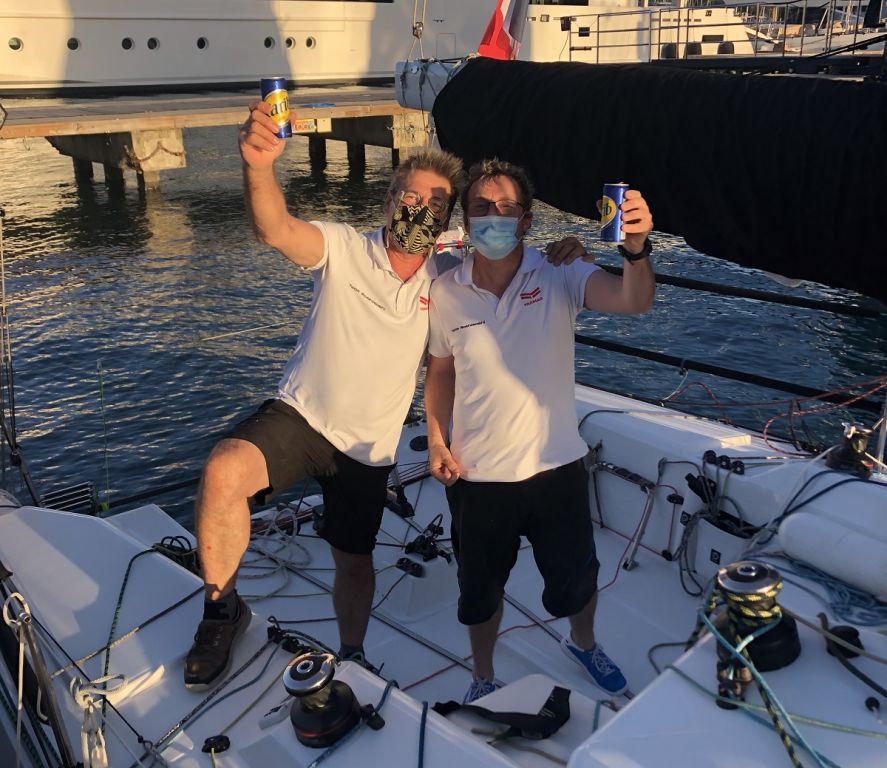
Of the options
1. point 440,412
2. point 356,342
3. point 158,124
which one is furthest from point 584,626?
point 158,124

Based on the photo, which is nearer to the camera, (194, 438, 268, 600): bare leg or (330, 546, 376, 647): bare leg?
(194, 438, 268, 600): bare leg

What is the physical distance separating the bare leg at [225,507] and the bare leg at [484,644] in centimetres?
87

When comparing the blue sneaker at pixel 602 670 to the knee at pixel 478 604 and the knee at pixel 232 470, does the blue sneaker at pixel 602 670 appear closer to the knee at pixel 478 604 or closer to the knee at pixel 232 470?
the knee at pixel 478 604

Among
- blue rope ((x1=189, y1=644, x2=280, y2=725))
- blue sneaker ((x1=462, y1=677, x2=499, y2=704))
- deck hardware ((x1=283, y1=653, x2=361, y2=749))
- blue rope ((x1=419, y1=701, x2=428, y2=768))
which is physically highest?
deck hardware ((x1=283, y1=653, x2=361, y2=749))

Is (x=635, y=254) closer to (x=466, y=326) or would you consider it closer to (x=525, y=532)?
(x=466, y=326)

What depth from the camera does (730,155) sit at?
250 cm

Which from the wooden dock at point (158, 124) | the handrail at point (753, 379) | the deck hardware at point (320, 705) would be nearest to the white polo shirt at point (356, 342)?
the deck hardware at point (320, 705)

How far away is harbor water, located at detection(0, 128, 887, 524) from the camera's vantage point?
927cm

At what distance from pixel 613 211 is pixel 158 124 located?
18399 millimetres

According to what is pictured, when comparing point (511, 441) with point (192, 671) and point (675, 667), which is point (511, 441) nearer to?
point (675, 667)

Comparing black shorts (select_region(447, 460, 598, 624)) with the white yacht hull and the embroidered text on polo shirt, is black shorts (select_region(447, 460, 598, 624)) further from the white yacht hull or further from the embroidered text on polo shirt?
the white yacht hull

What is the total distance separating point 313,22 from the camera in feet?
90.8

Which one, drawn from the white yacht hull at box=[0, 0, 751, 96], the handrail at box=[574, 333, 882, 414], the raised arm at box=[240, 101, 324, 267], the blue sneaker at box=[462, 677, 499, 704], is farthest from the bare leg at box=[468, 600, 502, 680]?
the white yacht hull at box=[0, 0, 751, 96]

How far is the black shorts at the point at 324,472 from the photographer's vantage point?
9.23 feet
